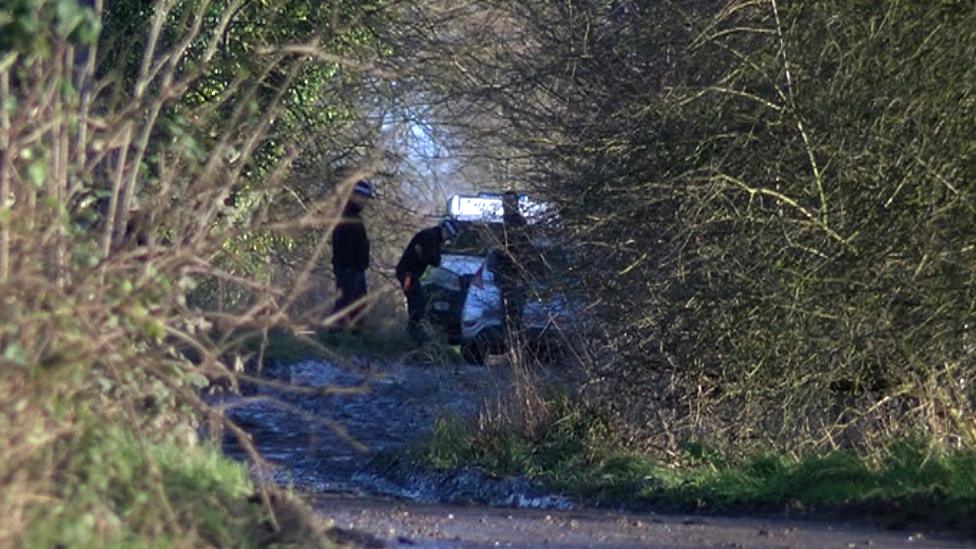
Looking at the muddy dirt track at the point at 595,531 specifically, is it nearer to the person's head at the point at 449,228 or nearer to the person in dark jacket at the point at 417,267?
the person's head at the point at 449,228

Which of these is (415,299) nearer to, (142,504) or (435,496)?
(435,496)

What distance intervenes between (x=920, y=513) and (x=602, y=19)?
15.8 feet

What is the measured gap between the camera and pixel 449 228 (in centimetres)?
1528

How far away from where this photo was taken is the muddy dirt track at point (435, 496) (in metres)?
9.24

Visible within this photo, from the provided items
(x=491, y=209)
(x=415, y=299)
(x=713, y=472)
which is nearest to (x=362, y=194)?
(x=491, y=209)

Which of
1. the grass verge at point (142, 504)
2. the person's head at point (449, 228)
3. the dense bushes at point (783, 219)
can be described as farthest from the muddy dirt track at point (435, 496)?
the dense bushes at point (783, 219)

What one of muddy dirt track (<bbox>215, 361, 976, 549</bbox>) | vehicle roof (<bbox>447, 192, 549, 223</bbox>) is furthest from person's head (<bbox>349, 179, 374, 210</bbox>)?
muddy dirt track (<bbox>215, 361, 976, 549</bbox>)

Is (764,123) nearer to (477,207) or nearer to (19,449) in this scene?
(477,207)

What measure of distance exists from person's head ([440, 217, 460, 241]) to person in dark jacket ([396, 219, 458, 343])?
241 cm

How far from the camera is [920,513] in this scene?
990cm

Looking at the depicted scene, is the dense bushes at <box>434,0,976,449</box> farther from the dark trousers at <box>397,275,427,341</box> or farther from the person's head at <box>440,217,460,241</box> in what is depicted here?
the dark trousers at <box>397,275,427,341</box>

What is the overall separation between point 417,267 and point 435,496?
7930 millimetres

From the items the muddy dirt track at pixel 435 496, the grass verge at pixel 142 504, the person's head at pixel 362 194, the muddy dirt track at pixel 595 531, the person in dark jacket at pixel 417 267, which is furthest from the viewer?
the person in dark jacket at pixel 417 267

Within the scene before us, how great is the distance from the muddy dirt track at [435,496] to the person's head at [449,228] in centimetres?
122
